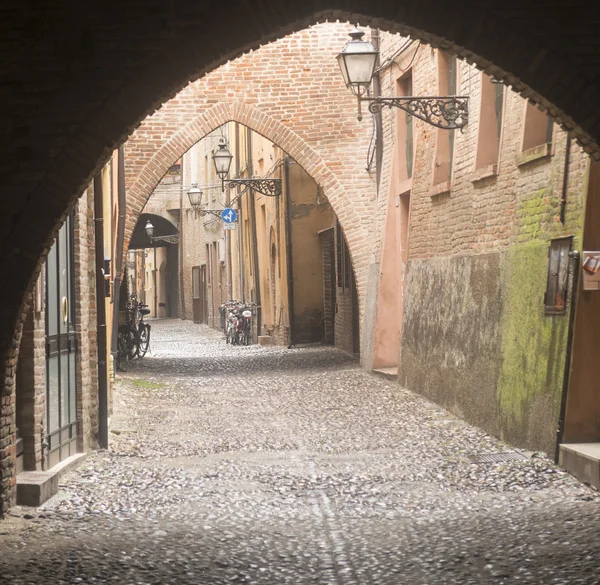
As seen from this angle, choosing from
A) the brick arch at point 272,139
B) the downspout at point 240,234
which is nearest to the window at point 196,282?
the downspout at point 240,234

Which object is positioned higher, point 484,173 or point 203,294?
point 484,173

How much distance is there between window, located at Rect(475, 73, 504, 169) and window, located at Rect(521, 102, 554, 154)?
1.63 m

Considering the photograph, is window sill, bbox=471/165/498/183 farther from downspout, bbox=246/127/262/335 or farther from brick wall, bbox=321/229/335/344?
downspout, bbox=246/127/262/335

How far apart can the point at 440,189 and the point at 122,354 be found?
26.6 feet

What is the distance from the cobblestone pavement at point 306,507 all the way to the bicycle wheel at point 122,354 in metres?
5.64

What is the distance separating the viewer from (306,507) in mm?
7770

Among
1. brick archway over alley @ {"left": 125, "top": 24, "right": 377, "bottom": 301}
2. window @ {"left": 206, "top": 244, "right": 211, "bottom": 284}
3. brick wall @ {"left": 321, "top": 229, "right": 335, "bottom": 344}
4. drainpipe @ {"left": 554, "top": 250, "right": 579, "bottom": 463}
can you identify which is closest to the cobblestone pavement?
drainpipe @ {"left": 554, "top": 250, "right": 579, "bottom": 463}

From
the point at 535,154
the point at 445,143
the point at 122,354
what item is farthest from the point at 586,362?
the point at 122,354

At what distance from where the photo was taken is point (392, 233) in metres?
18.0

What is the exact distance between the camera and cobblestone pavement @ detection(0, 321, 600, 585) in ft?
19.4

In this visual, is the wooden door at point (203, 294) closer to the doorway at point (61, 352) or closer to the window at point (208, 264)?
the window at point (208, 264)

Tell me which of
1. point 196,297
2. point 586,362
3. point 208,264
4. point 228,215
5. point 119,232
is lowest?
point 196,297

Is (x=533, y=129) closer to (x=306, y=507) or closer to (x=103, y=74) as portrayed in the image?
(x=306, y=507)

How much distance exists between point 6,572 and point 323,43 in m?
14.7
